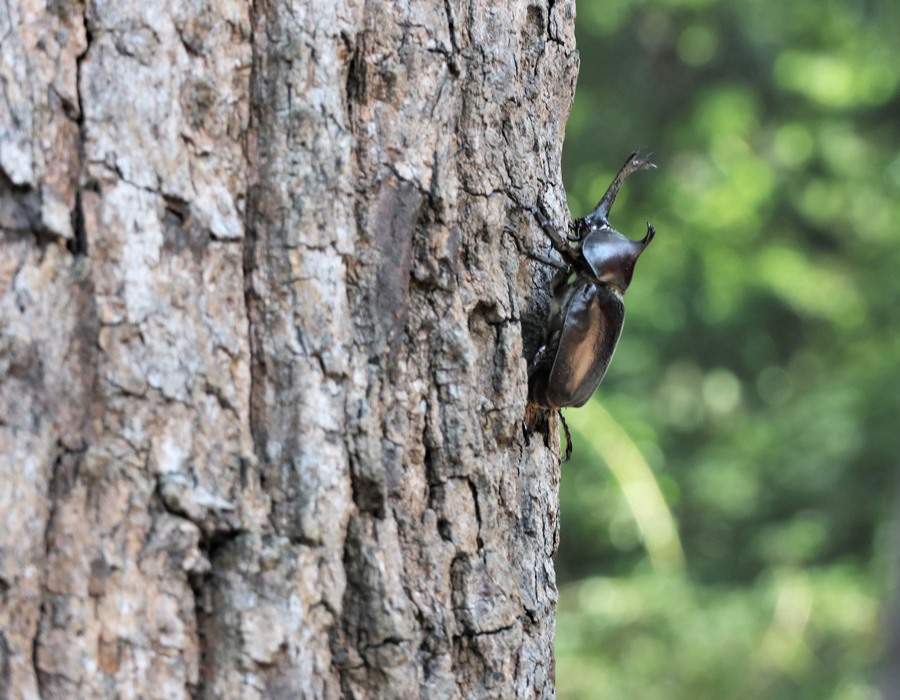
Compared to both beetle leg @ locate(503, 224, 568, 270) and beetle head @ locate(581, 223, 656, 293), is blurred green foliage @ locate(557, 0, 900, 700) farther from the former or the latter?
beetle leg @ locate(503, 224, 568, 270)

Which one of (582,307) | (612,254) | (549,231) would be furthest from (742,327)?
(549,231)

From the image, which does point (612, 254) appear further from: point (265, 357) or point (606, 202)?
point (265, 357)

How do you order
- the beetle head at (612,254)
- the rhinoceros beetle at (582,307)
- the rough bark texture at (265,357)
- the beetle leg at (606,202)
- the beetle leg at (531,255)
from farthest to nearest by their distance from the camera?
the beetle leg at (606,202) < the beetle head at (612,254) < the rhinoceros beetle at (582,307) < the beetle leg at (531,255) < the rough bark texture at (265,357)

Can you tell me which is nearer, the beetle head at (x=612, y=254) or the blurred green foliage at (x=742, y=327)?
the beetle head at (x=612, y=254)

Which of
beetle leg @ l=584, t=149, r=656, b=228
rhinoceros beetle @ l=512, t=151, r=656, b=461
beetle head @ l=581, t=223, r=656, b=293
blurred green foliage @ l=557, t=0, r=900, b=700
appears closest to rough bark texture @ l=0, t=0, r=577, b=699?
rhinoceros beetle @ l=512, t=151, r=656, b=461

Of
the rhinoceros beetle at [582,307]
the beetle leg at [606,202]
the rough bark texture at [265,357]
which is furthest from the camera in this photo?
the beetle leg at [606,202]

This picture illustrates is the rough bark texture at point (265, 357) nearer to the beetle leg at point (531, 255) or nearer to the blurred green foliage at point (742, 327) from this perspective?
the beetle leg at point (531, 255)

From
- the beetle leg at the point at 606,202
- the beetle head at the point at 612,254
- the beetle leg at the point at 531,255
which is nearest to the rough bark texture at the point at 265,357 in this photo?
the beetle leg at the point at 531,255

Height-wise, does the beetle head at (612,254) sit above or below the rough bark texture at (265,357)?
above
